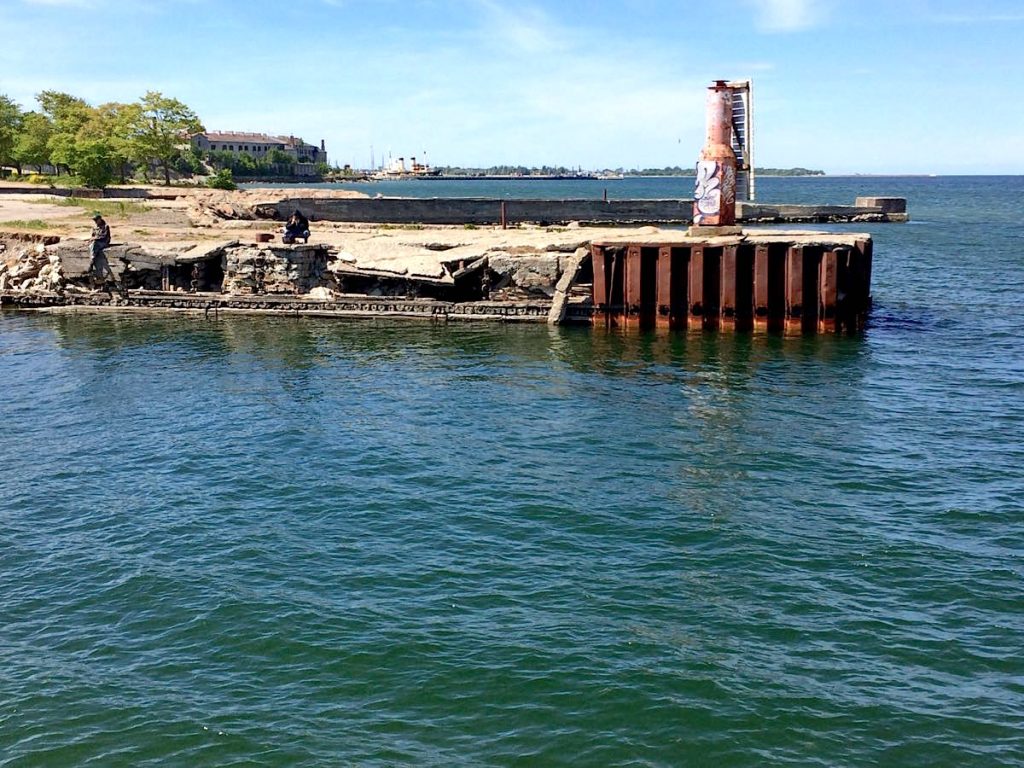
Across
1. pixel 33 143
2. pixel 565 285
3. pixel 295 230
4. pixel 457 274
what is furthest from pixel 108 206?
pixel 33 143

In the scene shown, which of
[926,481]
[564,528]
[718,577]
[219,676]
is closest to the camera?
[219,676]

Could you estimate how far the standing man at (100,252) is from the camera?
3875 cm

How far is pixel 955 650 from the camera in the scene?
479 inches

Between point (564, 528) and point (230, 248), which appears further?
point (230, 248)

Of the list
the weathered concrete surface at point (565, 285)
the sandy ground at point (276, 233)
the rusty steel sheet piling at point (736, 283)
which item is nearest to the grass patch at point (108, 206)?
the sandy ground at point (276, 233)

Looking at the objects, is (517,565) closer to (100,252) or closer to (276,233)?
(100,252)

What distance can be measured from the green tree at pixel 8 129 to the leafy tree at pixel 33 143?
0.54m

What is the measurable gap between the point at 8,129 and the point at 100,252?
71.9m

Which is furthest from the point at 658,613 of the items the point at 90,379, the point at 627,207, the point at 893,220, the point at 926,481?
the point at 893,220

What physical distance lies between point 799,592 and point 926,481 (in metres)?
5.71

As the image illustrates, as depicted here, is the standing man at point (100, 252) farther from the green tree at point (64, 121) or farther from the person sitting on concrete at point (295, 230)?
the green tree at point (64, 121)

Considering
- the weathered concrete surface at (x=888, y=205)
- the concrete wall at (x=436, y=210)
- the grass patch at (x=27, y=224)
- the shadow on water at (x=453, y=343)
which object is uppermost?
the weathered concrete surface at (x=888, y=205)

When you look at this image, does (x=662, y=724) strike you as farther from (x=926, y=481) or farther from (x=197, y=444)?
(x=197, y=444)

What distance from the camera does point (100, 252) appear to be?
38.8 meters
